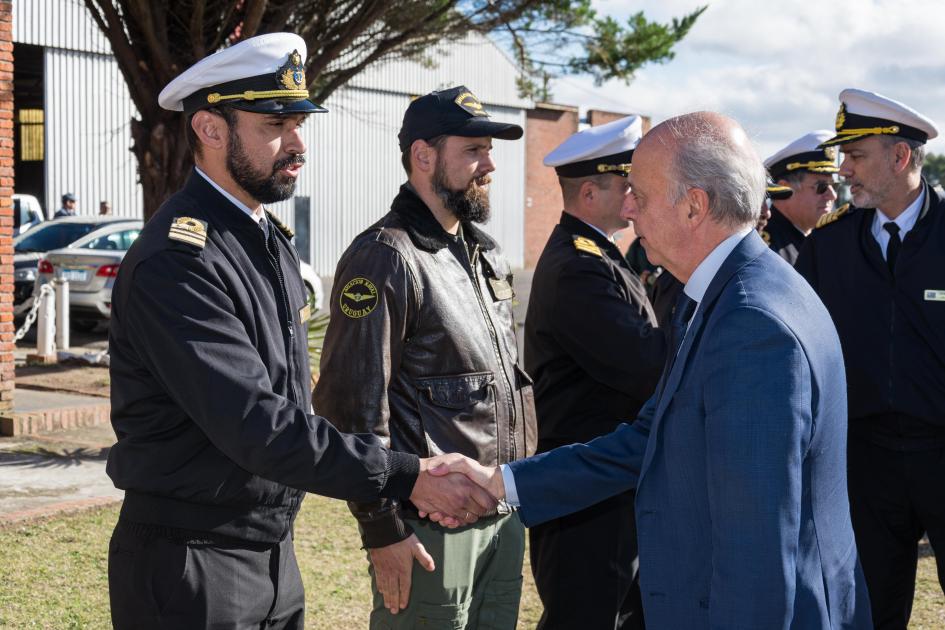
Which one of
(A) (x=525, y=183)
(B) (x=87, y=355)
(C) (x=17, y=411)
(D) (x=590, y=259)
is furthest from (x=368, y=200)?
(D) (x=590, y=259)

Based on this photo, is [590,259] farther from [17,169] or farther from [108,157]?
[17,169]

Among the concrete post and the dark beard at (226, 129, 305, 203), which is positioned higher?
the dark beard at (226, 129, 305, 203)

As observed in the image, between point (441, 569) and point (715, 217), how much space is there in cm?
156

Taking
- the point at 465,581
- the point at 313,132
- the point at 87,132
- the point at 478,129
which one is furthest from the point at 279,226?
the point at 313,132

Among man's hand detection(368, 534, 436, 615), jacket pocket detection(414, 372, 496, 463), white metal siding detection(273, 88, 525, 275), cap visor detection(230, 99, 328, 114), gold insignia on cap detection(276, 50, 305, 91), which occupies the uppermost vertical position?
white metal siding detection(273, 88, 525, 275)

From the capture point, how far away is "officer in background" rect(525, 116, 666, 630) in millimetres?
4055

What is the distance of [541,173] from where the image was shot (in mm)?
37500

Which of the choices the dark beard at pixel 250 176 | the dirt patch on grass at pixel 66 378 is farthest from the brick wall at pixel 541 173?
the dark beard at pixel 250 176

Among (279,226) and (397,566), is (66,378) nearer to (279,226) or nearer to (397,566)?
(279,226)

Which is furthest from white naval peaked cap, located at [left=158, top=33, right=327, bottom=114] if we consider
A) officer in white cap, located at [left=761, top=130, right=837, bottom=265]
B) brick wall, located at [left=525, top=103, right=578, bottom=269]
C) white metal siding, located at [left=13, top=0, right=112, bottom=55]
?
brick wall, located at [left=525, top=103, right=578, bottom=269]

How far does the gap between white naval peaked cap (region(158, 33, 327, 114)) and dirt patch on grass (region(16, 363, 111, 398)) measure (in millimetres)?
7918

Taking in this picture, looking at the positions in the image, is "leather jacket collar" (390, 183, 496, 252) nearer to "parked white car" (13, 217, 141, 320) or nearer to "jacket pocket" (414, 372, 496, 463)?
"jacket pocket" (414, 372, 496, 463)

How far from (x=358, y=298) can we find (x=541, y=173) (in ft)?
114

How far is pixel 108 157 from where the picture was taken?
24969 millimetres
